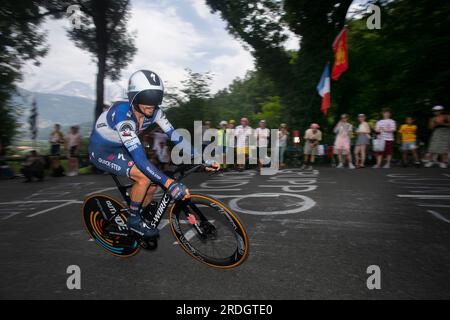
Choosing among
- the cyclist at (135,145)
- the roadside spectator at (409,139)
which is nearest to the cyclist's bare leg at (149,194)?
the cyclist at (135,145)

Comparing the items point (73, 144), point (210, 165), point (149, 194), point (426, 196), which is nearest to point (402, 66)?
point (426, 196)

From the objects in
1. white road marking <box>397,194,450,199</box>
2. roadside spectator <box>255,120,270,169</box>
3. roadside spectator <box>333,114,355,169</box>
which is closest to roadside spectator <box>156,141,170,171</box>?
roadside spectator <box>255,120,270,169</box>

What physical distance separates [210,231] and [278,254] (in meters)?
0.95

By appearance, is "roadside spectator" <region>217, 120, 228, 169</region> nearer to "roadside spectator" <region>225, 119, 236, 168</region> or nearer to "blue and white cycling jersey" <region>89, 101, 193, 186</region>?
"roadside spectator" <region>225, 119, 236, 168</region>

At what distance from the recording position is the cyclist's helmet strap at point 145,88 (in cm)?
315

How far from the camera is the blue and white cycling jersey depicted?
300 centimetres

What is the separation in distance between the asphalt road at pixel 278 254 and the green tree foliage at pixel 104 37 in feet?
28.1

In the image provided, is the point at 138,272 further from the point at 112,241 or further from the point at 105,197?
the point at 105,197

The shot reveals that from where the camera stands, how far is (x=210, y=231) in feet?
10.6

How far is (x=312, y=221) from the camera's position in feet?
16.4

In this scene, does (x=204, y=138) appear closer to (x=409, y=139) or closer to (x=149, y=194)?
(x=409, y=139)
